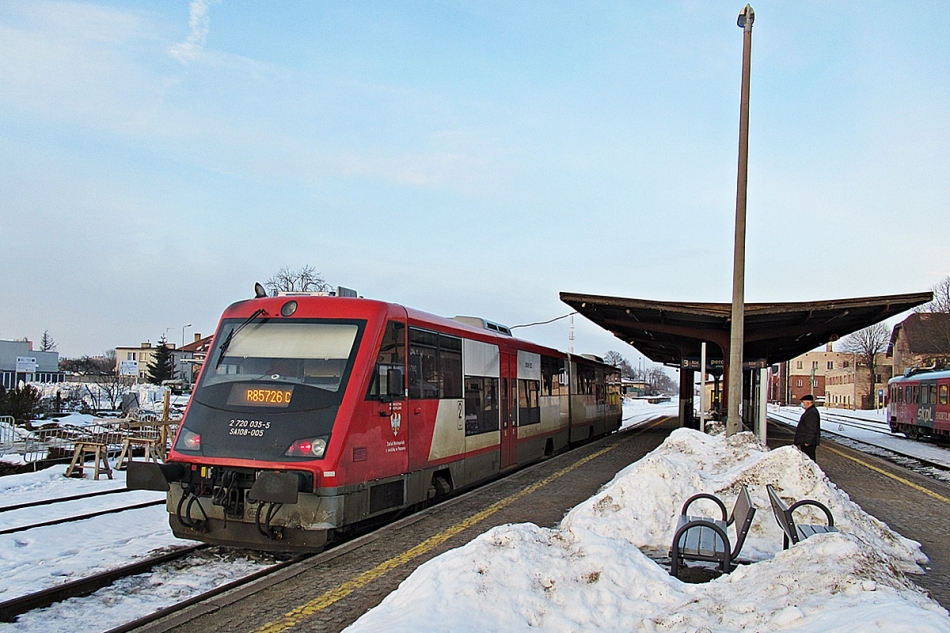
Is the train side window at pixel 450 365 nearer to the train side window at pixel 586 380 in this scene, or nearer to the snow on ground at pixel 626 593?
the snow on ground at pixel 626 593

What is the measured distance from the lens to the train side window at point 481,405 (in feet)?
39.9

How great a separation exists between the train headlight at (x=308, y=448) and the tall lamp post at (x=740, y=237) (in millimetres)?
10465

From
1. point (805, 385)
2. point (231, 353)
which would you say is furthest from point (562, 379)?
point (805, 385)

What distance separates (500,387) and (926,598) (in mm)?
9760

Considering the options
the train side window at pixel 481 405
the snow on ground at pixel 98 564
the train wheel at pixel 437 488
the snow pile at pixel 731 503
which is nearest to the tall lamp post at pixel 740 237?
the train side window at pixel 481 405

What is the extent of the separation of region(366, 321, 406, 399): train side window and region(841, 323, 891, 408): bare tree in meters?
90.3

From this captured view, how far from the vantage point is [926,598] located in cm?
462

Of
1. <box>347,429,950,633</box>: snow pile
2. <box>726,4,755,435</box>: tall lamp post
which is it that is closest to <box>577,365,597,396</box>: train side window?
<box>726,4,755,435</box>: tall lamp post

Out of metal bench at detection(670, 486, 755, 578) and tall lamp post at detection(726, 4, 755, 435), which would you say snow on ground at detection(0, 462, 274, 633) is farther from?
tall lamp post at detection(726, 4, 755, 435)

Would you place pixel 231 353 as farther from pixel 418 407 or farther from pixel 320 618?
pixel 320 618

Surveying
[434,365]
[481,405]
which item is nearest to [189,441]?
[434,365]

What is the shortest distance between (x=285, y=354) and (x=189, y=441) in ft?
4.47

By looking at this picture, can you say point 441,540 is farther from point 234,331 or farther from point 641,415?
point 641,415

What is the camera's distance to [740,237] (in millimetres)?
16078
